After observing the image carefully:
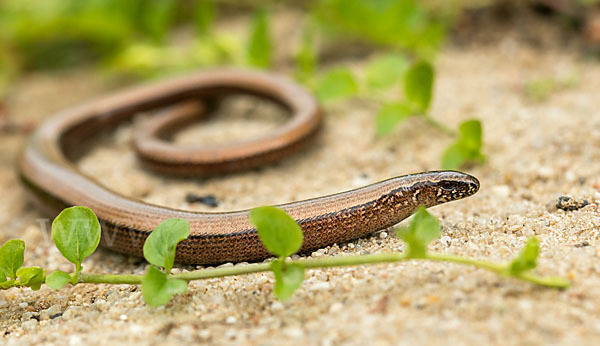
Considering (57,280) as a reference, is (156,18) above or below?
above

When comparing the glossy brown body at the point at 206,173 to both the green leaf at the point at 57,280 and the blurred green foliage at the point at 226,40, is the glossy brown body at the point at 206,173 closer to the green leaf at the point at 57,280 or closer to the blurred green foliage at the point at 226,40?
the blurred green foliage at the point at 226,40

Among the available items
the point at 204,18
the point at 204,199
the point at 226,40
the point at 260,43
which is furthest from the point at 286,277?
the point at 226,40

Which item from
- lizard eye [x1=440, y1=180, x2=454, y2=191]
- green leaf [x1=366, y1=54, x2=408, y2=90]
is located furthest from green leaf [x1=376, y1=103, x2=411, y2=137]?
lizard eye [x1=440, y1=180, x2=454, y2=191]

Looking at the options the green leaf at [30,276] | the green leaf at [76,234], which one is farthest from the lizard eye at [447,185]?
the green leaf at [30,276]

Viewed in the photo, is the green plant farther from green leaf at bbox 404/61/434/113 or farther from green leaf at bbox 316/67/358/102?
green leaf at bbox 316/67/358/102

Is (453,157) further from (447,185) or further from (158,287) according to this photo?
(158,287)

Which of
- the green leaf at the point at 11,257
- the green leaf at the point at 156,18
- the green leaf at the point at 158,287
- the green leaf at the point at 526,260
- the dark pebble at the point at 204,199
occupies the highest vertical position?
the green leaf at the point at 526,260

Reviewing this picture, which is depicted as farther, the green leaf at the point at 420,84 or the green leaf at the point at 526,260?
the green leaf at the point at 420,84
